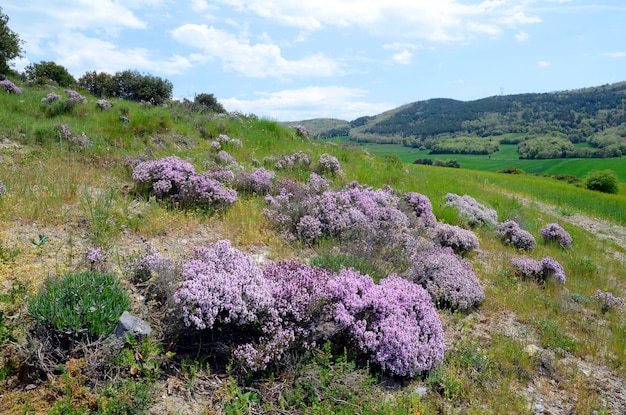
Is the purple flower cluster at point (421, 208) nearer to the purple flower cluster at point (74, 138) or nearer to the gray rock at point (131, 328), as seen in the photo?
the gray rock at point (131, 328)

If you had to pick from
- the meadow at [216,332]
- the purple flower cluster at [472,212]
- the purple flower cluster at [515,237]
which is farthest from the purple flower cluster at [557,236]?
the purple flower cluster at [515,237]

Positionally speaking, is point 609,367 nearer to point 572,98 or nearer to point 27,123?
point 27,123

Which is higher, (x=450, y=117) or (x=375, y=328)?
(x=450, y=117)

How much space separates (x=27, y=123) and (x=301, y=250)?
10.0 metres

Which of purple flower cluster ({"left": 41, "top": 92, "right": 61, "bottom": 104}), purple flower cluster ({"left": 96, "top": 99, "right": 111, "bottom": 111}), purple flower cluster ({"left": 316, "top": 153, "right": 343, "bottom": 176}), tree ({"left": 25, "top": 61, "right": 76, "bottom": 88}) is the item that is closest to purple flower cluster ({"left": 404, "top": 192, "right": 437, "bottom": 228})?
purple flower cluster ({"left": 316, "top": 153, "right": 343, "bottom": 176})

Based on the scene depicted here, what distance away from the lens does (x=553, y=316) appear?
7.05m

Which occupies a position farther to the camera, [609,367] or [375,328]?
[609,367]

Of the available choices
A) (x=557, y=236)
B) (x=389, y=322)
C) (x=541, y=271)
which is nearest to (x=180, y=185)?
(x=389, y=322)

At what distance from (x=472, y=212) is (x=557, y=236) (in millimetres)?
2958

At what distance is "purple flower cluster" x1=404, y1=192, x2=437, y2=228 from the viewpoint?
1055 cm

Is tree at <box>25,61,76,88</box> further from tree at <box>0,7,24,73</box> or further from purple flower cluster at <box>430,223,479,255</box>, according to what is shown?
purple flower cluster at <box>430,223,479,255</box>

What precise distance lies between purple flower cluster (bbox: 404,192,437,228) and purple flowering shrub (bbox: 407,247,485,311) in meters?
2.93

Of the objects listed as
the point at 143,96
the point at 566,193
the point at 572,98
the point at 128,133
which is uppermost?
the point at 572,98

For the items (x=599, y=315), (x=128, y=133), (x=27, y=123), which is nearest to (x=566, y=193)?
(x=599, y=315)
